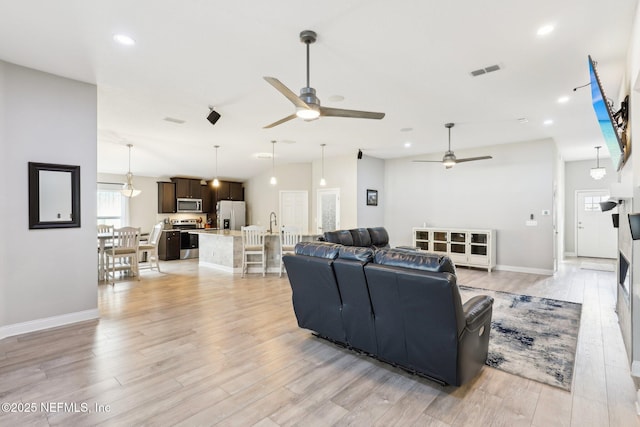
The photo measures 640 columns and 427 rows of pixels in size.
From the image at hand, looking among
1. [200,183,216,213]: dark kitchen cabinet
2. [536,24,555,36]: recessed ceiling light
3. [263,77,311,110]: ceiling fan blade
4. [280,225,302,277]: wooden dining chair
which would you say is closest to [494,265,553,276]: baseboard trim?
[280,225,302,277]: wooden dining chair

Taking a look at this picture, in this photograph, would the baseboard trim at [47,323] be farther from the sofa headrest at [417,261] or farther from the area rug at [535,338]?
the area rug at [535,338]

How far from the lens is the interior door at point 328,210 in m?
8.66

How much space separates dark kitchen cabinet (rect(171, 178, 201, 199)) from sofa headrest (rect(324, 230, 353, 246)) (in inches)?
247

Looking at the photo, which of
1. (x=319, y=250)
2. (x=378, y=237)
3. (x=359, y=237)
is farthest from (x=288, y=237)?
(x=319, y=250)

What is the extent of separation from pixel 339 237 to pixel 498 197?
4.15m

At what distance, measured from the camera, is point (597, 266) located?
7.41m

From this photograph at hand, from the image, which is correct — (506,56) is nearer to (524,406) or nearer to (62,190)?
(524,406)

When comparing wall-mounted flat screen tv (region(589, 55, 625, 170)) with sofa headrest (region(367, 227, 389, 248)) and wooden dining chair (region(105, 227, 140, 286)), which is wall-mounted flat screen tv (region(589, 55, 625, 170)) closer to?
sofa headrest (region(367, 227, 389, 248))

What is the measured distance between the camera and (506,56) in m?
3.16

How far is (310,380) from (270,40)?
2919 mm

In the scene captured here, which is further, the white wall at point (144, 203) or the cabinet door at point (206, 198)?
the cabinet door at point (206, 198)

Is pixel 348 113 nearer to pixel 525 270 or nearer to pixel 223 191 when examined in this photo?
pixel 525 270

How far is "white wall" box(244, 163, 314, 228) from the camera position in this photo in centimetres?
938

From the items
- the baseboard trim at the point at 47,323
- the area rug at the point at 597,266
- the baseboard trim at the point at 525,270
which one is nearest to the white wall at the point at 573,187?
the area rug at the point at 597,266
